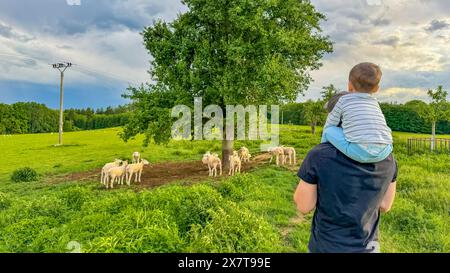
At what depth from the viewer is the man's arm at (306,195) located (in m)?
2.28

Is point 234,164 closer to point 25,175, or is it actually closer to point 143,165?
point 143,165

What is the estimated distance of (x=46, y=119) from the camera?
10750mm

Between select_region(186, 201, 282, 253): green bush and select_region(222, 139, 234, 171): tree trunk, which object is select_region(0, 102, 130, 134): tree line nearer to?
select_region(222, 139, 234, 171): tree trunk

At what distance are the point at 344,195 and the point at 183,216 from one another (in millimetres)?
3881

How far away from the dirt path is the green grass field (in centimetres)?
83

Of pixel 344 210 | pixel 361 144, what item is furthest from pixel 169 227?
pixel 361 144

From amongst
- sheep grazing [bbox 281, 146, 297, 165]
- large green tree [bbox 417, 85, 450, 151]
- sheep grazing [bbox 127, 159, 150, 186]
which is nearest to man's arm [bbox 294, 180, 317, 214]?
sheep grazing [bbox 127, 159, 150, 186]

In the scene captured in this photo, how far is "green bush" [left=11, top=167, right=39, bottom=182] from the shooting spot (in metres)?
11.1

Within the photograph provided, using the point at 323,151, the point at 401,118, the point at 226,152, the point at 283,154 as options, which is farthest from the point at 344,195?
the point at 401,118

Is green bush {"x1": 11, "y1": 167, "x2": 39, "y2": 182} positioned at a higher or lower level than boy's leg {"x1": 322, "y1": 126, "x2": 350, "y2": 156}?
lower

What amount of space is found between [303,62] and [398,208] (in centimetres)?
824

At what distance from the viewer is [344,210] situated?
2.29m

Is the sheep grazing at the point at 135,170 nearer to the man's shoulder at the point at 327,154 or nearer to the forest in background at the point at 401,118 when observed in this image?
the forest in background at the point at 401,118

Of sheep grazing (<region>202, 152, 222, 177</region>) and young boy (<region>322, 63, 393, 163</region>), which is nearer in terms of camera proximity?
young boy (<region>322, 63, 393, 163</region>)
